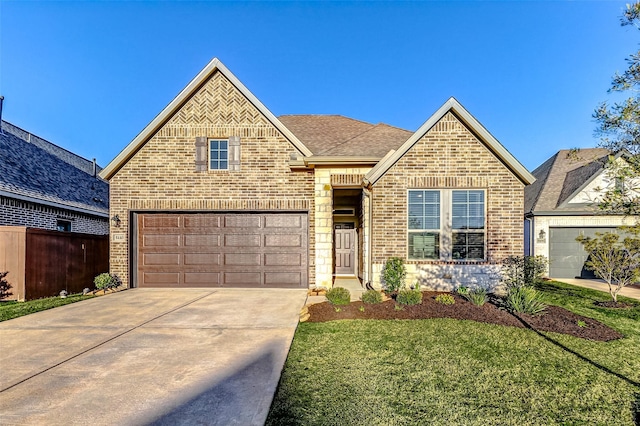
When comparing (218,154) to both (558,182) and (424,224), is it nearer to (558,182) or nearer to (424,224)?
(424,224)

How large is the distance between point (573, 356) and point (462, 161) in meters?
5.61

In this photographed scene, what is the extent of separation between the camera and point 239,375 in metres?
3.94

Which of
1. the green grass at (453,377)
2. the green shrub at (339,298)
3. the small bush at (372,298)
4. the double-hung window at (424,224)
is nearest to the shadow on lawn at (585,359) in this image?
the green grass at (453,377)

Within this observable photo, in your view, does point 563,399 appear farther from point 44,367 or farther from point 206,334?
point 44,367

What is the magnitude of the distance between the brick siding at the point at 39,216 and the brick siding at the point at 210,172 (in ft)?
10.2

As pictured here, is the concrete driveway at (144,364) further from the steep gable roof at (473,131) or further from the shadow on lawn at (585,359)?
the steep gable roof at (473,131)

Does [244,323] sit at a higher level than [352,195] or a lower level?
lower

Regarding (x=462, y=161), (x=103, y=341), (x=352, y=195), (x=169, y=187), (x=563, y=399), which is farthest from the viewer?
(x=352, y=195)

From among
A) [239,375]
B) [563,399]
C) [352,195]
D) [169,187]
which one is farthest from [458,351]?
[169,187]

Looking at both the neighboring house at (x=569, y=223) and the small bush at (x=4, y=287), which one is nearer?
the small bush at (x=4, y=287)

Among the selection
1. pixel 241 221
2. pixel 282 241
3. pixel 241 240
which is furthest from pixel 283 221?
pixel 241 240

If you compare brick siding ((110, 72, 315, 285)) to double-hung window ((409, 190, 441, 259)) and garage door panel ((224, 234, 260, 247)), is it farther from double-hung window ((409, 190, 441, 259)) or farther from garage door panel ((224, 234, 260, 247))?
double-hung window ((409, 190, 441, 259))

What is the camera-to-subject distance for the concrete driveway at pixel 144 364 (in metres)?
3.21

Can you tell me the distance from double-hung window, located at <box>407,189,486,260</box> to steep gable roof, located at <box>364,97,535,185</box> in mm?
1018
